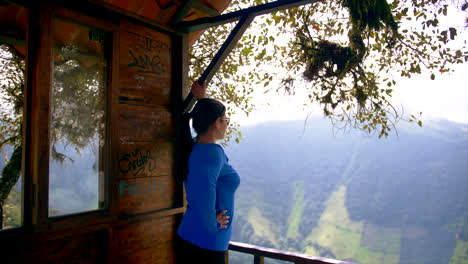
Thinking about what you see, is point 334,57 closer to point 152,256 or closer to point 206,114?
point 206,114

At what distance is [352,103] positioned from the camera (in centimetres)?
346

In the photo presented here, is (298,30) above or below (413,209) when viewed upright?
above

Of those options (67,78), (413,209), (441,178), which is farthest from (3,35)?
(441,178)

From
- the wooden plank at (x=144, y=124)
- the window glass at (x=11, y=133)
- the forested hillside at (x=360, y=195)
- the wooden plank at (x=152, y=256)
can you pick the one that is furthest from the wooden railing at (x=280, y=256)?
the forested hillside at (x=360, y=195)

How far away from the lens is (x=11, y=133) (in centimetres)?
155

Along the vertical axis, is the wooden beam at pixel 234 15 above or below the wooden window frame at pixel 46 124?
above

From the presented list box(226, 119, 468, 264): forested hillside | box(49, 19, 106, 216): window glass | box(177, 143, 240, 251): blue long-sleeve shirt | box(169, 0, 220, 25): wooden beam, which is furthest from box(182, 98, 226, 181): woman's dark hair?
box(226, 119, 468, 264): forested hillside

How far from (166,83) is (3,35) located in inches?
35.4

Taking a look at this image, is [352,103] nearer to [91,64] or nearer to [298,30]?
[298,30]

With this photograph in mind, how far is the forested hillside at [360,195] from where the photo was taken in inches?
1705

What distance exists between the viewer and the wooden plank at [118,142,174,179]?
6.09ft

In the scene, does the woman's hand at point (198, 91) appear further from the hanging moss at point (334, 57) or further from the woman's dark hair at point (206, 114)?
the hanging moss at point (334, 57)

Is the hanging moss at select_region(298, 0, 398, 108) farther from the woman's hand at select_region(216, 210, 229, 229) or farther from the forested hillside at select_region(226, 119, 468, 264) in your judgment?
the forested hillside at select_region(226, 119, 468, 264)

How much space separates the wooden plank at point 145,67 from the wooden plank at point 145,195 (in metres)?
0.48
